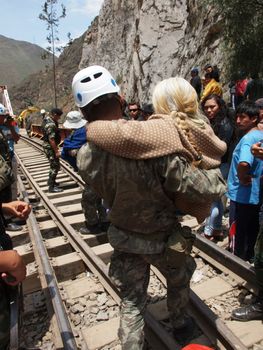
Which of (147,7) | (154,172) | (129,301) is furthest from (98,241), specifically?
(147,7)

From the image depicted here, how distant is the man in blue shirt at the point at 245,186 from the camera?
3.96 metres

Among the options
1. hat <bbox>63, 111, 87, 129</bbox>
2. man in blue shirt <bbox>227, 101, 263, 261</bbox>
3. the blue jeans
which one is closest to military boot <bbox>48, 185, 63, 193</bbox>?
hat <bbox>63, 111, 87, 129</bbox>

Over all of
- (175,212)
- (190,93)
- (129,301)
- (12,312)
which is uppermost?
(190,93)

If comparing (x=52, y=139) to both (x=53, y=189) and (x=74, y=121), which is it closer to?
(x=53, y=189)

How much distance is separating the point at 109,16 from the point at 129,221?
126 feet

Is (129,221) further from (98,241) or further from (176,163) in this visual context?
(98,241)

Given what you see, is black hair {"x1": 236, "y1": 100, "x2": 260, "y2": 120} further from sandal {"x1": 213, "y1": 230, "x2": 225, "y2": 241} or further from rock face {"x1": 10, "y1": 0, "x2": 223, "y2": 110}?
rock face {"x1": 10, "y1": 0, "x2": 223, "y2": 110}

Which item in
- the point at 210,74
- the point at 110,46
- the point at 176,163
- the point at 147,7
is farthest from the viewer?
the point at 110,46

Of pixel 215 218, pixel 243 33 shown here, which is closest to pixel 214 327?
pixel 215 218

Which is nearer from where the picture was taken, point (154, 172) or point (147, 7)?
point (154, 172)

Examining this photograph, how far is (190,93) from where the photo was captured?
96.7 inches

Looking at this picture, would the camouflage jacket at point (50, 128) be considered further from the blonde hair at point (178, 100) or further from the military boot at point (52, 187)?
the blonde hair at point (178, 100)

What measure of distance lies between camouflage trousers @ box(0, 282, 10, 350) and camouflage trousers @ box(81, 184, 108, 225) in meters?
3.25

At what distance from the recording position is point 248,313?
3428mm
